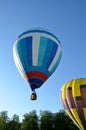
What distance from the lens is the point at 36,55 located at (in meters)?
29.3

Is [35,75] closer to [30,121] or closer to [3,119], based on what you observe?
[30,121]

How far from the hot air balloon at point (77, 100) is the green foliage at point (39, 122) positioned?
114ft

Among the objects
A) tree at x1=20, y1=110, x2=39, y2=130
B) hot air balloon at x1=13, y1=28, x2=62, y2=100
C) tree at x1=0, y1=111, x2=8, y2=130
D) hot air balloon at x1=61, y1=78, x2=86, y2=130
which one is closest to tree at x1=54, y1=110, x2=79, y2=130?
tree at x1=20, y1=110, x2=39, y2=130

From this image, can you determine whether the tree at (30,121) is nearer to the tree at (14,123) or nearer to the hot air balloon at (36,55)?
the tree at (14,123)

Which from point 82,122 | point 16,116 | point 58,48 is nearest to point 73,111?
point 82,122

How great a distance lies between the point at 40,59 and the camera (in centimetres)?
2930

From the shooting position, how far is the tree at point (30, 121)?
72938mm

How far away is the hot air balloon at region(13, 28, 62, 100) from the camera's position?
2855 cm

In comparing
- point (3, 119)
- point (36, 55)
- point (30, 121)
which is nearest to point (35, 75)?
point (36, 55)

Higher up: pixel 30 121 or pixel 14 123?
pixel 30 121

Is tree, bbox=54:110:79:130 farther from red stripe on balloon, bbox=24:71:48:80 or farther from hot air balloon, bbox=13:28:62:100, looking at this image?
red stripe on balloon, bbox=24:71:48:80

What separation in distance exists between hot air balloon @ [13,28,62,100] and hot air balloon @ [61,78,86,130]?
7475 mm

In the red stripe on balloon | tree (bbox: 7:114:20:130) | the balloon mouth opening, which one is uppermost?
tree (bbox: 7:114:20:130)

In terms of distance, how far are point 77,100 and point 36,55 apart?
10348mm
